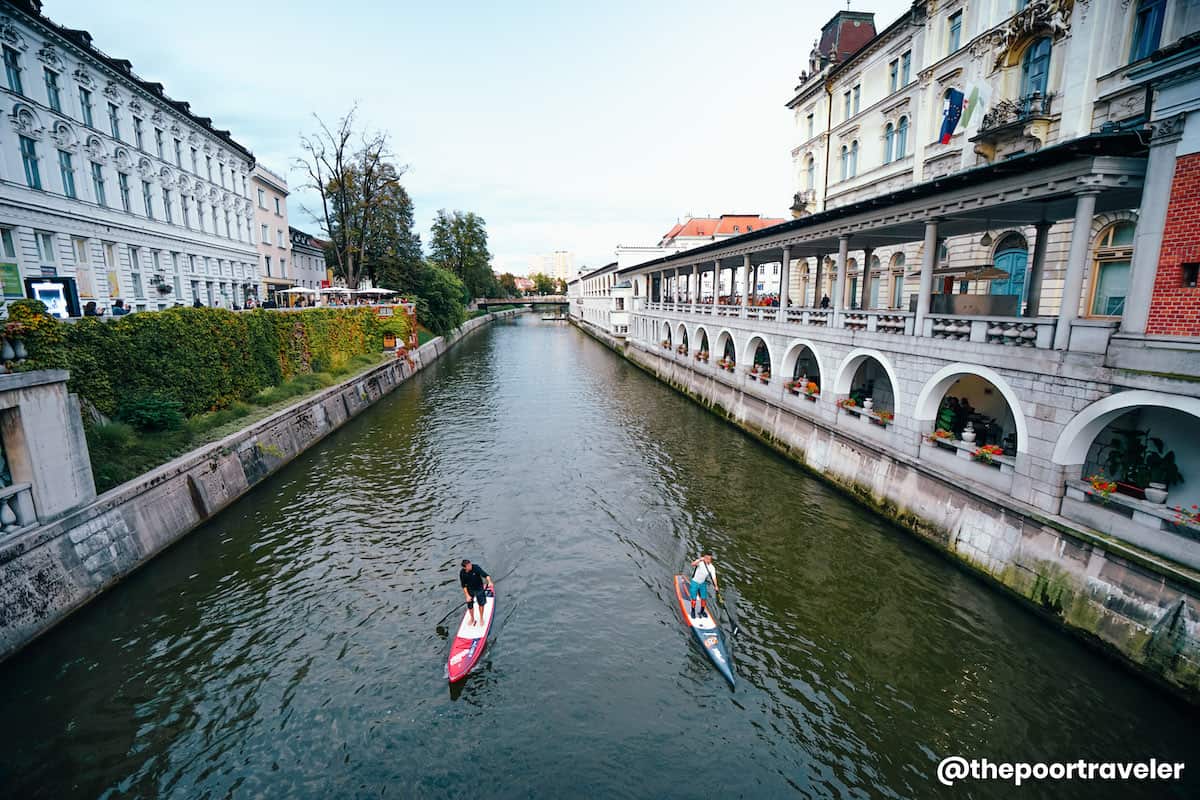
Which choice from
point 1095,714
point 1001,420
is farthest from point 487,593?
point 1001,420

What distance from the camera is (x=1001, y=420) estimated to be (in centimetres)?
1588

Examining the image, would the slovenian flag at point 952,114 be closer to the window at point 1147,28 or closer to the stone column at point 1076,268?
the window at point 1147,28

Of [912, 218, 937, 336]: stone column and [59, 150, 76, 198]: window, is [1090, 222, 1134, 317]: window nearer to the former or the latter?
[912, 218, 937, 336]: stone column

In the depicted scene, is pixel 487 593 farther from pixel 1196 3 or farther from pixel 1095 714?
pixel 1196 3

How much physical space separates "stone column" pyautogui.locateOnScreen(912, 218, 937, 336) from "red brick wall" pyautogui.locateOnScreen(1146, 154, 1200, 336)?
16.8 feet

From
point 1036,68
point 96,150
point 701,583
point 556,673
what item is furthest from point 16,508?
point 1036,68

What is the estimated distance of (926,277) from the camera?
1527 centimetres

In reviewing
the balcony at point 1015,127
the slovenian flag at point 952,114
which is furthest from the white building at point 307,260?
the balcony at point 1015,127

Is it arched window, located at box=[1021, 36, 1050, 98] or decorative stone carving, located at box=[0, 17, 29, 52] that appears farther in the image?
decorative stone carving, located at box=[0, 17, 29, 52]

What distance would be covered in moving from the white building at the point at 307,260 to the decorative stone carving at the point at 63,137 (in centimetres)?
3188

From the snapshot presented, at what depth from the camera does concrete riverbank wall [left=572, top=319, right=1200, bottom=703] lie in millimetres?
8492

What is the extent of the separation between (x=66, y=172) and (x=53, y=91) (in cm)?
378

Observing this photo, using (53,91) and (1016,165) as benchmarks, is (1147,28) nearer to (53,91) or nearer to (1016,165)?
(1016,165)

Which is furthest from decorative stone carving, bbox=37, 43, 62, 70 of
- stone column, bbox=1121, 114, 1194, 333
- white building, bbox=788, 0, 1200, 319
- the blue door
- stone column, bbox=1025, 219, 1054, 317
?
the blue door
